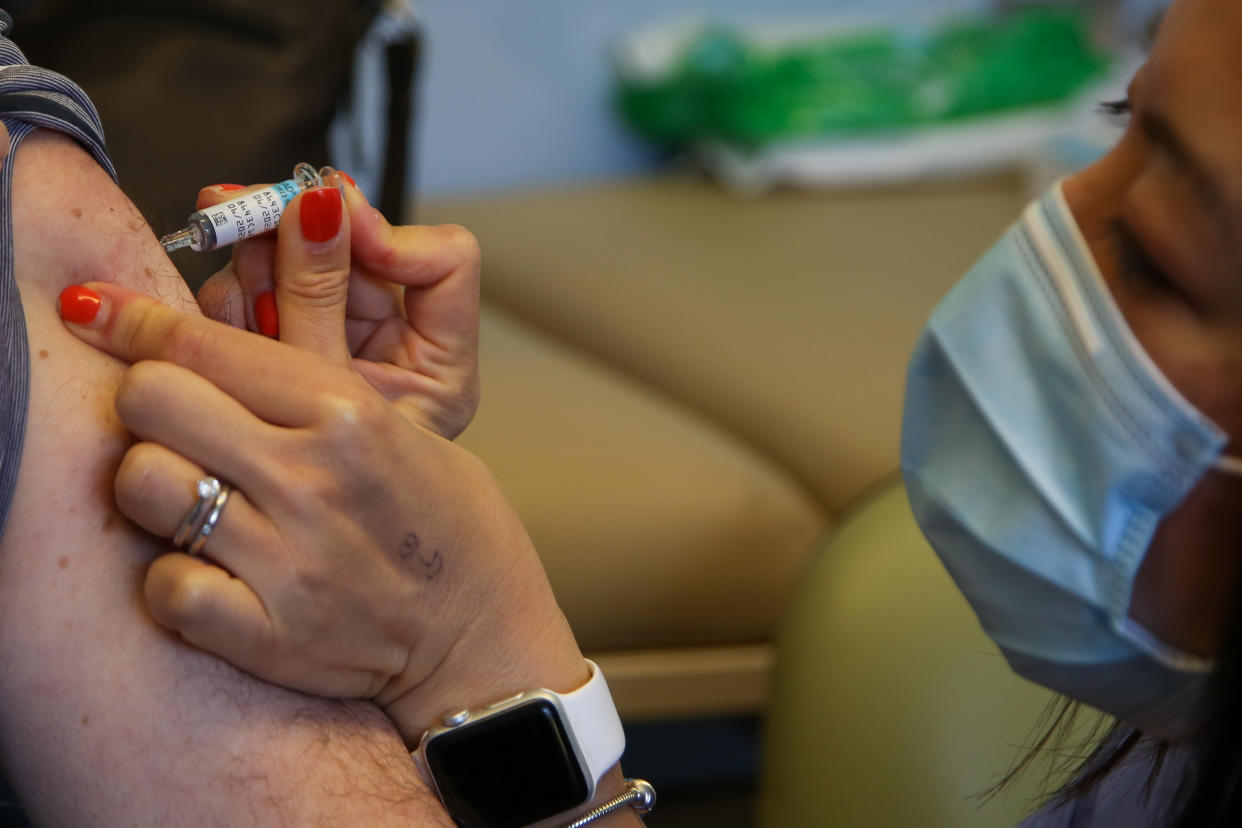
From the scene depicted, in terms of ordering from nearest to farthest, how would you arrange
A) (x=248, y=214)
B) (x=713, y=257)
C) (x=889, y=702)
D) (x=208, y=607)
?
(x=208, y=607), (x=248, y=214), (x=889, y=702), (x=713, y=257)

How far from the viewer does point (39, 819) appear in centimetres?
66

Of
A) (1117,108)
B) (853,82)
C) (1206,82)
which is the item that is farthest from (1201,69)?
(853,82)

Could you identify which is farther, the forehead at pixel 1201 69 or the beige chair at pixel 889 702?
the beige chair at pixel 889 702

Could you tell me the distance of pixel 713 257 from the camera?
83.3 inches

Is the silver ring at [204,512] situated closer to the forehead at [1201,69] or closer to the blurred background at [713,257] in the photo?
the blurred background at [713,257]

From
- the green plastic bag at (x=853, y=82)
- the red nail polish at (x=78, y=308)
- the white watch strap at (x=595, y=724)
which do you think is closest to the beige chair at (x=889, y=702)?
the white watch strap at (x=595, y=724)

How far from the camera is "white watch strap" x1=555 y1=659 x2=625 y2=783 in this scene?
2.41 feet

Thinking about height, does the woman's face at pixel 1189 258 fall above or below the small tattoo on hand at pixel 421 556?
above

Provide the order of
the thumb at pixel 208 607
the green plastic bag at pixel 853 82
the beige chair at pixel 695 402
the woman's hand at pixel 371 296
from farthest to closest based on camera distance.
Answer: the green plastic bag at pixel 853 82, the beige chair at pixel 695 402, the woman's hand at pixel 371 296, the thumb at pixel 208 607

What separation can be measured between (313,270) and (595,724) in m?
0.33

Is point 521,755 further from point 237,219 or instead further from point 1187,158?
point 1187,158

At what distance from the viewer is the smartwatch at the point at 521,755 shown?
0.72m

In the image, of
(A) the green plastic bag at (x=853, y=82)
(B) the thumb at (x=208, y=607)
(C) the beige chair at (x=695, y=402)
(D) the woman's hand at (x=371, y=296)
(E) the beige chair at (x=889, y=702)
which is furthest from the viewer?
(A) the green plastic bag at (x=853, y=82)

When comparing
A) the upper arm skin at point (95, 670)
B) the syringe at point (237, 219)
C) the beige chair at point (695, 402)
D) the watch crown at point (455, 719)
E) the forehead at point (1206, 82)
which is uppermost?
the forehead at point (1206, 82)
